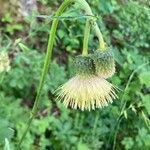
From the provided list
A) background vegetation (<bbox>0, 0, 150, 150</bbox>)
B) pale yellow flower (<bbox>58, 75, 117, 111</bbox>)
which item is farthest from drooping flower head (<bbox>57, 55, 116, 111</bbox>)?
background vegetation (<bbox>0, 0, 150, 150</bbox>)

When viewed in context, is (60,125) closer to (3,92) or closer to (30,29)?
(3,92)

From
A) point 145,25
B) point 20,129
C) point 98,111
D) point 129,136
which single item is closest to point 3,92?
point 20,129

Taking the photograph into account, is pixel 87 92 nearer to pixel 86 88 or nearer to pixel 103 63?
pixel 86 88

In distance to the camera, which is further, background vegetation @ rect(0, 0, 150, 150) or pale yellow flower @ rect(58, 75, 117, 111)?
background vegetation @ rect(0, 0, 150, 150)

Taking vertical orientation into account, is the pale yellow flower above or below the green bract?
below

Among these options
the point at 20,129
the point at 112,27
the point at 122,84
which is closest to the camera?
the point at 20,129

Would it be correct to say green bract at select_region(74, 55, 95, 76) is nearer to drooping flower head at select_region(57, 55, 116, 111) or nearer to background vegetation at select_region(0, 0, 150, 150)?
drooping flower head at select_region(57, 55, 116, 111)

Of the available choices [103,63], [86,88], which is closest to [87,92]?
[86,88]
